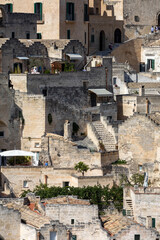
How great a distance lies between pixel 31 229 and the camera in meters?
58.4

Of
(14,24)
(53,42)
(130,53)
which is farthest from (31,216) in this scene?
(130,53)

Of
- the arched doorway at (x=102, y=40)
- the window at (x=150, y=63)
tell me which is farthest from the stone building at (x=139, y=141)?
the arched doorway at (x=102, y=40)

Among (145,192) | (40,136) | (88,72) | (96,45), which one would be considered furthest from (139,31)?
(145,192)

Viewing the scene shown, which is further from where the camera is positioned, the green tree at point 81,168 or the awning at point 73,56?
the awning at point 73,56

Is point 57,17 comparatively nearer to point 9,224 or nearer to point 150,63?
point 150,63

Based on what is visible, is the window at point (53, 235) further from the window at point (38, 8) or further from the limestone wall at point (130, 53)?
the limestone wall at point (130, 53)

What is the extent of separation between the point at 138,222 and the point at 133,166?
343 inches

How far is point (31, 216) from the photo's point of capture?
200ft

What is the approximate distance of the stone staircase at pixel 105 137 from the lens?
7138cm

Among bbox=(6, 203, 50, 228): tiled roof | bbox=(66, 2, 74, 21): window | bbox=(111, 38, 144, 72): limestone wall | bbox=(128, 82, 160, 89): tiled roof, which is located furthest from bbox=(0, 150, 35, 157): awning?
bbox=(111, 38, 144, 72): limestone wall

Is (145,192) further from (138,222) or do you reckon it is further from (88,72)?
(88,72)

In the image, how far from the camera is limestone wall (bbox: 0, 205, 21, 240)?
194ft

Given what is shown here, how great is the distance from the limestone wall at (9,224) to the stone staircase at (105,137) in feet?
43.7

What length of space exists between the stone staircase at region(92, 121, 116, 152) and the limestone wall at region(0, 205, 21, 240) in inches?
524
